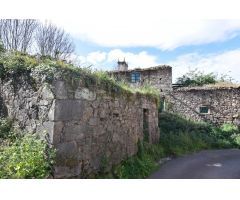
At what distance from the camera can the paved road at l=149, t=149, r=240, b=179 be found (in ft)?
25.9

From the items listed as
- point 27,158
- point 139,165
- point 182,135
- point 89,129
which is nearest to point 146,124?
point 139,165

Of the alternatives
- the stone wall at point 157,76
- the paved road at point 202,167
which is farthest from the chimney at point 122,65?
the paved road at point 202,167

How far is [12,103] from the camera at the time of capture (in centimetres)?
561

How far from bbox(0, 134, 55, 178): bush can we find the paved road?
3.71 m

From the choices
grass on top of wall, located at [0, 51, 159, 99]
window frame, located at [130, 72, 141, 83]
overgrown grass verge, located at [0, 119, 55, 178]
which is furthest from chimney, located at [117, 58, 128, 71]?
overgrown grass verge, located at [0, 119, 55, 178]

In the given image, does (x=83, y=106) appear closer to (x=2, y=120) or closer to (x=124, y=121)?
(x=2, y=120)

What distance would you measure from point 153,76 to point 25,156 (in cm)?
1645

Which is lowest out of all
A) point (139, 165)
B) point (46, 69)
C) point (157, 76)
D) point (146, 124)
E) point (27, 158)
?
point (139, 165)

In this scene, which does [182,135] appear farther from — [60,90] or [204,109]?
[60,90]

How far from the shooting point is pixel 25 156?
4.53 m

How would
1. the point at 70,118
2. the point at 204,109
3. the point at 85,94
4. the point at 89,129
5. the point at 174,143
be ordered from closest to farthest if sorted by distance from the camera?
1. the point at 70,118
2. the point at 85,94
3. the point at 89,129
4. the point at 174,143
5. the point at 204,109

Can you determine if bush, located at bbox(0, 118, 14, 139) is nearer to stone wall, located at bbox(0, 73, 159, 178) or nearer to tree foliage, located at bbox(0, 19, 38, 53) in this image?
stone wall, located at bbox(0, 73, 159, 178)

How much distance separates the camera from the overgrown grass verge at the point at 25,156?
435 cm

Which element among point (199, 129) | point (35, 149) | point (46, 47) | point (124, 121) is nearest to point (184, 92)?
point (199, 129)
